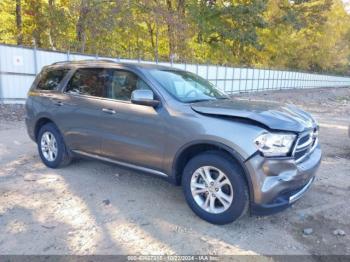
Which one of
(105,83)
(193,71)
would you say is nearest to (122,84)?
(105,83)

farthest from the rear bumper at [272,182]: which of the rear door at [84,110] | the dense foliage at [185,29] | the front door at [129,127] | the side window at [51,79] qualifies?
the dense foliage at [185,29]

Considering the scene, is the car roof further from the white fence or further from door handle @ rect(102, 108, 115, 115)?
the white fence

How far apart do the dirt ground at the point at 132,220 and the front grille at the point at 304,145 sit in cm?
77

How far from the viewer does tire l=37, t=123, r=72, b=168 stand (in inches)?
205

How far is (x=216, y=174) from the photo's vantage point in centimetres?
361

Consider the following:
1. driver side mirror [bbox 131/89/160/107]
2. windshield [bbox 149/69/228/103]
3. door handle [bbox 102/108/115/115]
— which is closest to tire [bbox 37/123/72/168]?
door handle [bbox 102/108/115/115]

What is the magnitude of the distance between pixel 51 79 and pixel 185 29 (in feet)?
62.5

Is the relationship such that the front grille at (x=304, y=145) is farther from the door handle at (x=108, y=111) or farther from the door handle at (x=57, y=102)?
the door handle at (x=57, y=102)

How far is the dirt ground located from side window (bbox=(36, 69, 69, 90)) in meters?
1.37

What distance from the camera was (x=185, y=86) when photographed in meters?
4.45

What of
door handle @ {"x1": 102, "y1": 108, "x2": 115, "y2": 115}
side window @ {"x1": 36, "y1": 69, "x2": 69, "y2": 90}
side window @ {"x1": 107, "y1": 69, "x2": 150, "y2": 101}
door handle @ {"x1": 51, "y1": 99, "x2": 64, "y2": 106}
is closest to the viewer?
side window @ {"x1": 107, "y1": 69, "x2": 150, "y2": 101}

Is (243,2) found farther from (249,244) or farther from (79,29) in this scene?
(249,244)

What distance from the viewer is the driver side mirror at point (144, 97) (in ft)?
12.7

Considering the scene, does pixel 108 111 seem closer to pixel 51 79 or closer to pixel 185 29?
pixel 51 79
